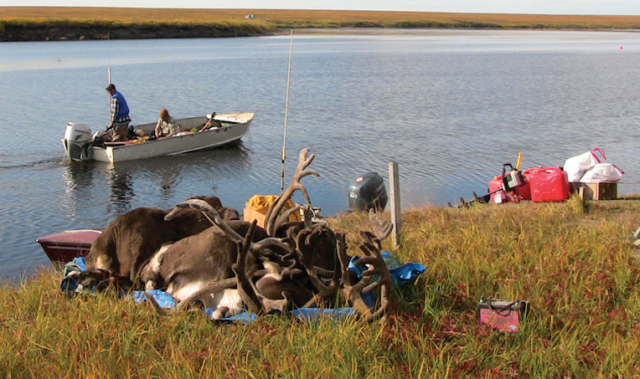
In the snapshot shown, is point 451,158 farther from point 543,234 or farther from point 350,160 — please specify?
point 543,234

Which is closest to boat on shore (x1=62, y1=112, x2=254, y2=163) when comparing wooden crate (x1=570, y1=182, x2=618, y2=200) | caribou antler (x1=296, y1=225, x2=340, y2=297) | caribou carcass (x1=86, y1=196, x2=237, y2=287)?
wooden crate (x1=570, y1=182, x2=618, y2=200)

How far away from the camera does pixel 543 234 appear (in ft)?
24.6

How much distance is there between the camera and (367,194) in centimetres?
1202

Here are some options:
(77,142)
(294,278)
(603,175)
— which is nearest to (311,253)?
(294,278)

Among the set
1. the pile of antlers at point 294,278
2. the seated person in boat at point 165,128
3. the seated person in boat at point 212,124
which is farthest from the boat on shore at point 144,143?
the pile of antlers at point 294,278

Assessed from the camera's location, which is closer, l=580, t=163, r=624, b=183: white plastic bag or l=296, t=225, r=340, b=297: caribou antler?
l=296, t=225, r=340, b=297: caribou antler

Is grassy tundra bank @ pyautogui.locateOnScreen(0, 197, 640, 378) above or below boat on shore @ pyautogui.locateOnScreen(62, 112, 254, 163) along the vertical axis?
above

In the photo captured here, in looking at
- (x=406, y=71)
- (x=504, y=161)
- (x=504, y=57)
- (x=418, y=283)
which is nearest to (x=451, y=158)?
(x=504, y=161)

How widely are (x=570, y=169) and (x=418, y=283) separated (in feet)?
23.5

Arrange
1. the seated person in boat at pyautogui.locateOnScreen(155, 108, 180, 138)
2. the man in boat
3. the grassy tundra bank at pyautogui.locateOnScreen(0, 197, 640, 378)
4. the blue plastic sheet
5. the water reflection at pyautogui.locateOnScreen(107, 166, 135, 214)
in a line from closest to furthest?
1. the grassy tundra bank at pyautogui.locateOnScreen(0, 197, 640, 378)
2. the blue plastic sheet
3. the water reflection at pyautogui.locateOnScreen(107, 166, 135, 214)
4. the man in boat
5. the seated person in boat at pyautogui.locateOnScreen(155, 108, 180, 138)

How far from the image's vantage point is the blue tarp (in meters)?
4.73

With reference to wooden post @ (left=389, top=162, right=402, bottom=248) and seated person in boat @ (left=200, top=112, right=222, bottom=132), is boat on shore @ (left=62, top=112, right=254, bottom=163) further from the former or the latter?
wooden post @ (left=389, top=162, right=402, bottom=248)

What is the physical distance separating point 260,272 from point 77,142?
602 inches

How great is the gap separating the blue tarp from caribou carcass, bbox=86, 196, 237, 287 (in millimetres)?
204
